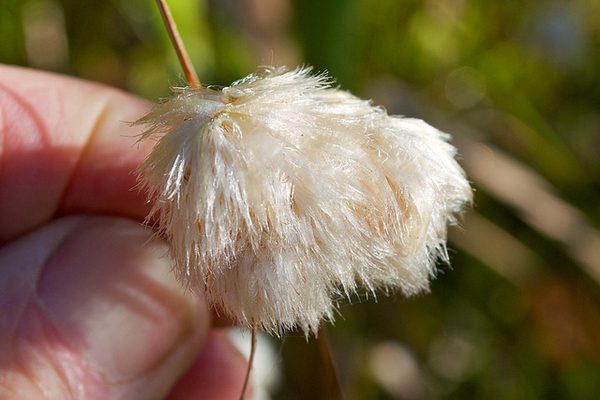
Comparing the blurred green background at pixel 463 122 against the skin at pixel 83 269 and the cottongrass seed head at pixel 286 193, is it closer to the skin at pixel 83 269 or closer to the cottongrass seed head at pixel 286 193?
the skin at pixel 83 269

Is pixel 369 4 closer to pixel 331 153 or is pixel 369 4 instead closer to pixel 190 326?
pixel 190 326

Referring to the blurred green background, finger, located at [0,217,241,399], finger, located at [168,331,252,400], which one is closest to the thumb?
finger, located at [0,217,241,399]

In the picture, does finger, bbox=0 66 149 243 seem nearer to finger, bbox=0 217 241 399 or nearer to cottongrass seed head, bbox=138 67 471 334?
finger, bbox=0 217 241 399

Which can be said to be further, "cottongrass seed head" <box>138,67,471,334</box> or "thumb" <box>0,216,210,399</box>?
"thumb" <box>0,216,210,399</box>

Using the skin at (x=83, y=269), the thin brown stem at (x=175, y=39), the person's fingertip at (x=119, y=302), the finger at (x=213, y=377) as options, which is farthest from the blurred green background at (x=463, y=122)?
the thin brown stem at (x=175, y=39)

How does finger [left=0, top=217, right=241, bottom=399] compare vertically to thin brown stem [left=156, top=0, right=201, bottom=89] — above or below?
below

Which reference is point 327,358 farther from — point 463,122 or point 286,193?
point 463,122
